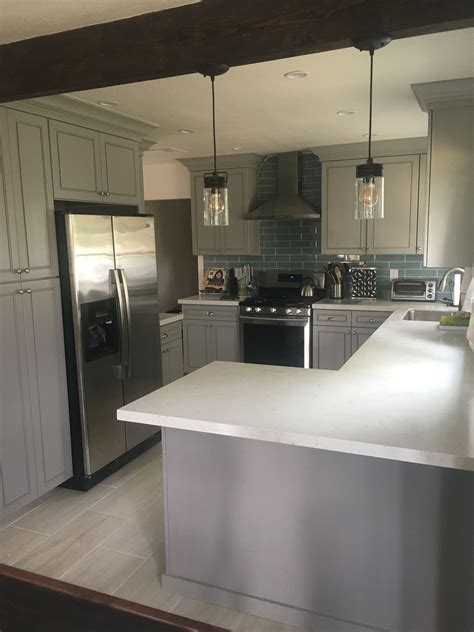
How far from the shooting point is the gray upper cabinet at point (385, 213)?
4773mm

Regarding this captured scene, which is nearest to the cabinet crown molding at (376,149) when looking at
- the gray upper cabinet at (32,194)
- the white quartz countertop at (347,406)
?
the white quartz countertop at (347,406)

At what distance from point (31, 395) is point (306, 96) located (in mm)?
2390

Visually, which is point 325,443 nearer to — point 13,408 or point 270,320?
point 13,408

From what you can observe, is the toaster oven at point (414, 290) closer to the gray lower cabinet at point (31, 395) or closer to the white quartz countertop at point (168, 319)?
the white quartz countertop at point (168, 319)

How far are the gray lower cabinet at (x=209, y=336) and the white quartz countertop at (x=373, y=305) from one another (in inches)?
36.9

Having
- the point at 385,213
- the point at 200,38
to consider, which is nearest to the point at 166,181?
the point at 385,213

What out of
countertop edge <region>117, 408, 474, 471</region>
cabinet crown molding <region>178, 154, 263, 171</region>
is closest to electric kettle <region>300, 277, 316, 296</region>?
cabinet crown molding <region>178, 154, 263, 171</region>

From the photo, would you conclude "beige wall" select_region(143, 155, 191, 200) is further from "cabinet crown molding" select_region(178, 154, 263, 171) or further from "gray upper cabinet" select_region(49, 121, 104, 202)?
"gray upper cabinet" select_region(49, 121, 104, 202)

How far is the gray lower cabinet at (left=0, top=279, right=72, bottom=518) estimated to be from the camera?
284 cm

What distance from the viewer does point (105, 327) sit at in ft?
11.1

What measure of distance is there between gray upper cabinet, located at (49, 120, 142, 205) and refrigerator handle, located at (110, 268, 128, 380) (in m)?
0.54

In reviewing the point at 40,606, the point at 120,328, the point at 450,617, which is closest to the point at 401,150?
the point at 120,328

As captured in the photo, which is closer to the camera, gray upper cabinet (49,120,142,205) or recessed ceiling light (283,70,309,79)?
recessed ceiling light (283,70,309,79)

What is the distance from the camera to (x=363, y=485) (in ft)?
6.40
